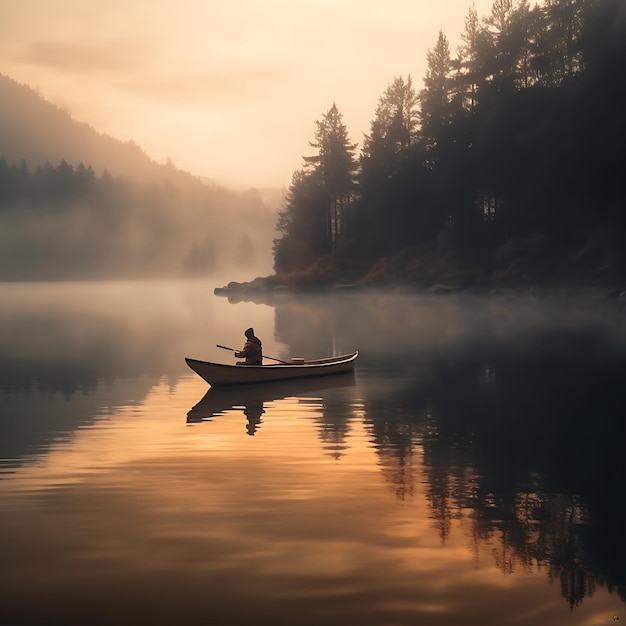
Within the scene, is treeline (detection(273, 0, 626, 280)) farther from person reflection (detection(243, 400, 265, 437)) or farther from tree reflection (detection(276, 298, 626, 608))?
person reflection (detection(243, 400, 265, 437))

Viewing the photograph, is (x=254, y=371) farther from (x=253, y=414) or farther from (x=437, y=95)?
(x=437, y=95)

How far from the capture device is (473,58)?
10612 cm

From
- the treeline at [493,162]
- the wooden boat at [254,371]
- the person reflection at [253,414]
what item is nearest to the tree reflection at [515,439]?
the wooden boat at [254,371]

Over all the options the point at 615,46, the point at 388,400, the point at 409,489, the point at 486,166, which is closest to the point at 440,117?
the point at 486,166

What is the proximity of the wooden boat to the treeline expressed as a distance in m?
52.5

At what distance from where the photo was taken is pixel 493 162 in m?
93.1

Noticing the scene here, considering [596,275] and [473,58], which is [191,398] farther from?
[473,58]

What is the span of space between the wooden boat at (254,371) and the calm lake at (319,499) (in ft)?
1.49

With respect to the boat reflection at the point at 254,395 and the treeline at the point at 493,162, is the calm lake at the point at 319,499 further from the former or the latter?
the treeline at the point at 493,162

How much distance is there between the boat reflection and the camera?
24.2m

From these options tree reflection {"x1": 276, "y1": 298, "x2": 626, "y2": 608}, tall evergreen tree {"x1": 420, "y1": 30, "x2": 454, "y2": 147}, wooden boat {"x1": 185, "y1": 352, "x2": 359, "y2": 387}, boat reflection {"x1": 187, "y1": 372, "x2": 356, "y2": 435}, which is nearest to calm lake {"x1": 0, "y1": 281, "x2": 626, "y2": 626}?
tree reflection {"x1": 276, "y1": 298, "x2": 626, "y2": 608}

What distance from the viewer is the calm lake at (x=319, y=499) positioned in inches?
400

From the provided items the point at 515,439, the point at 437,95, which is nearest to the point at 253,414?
the point at 515,439

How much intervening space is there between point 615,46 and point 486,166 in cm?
1885
